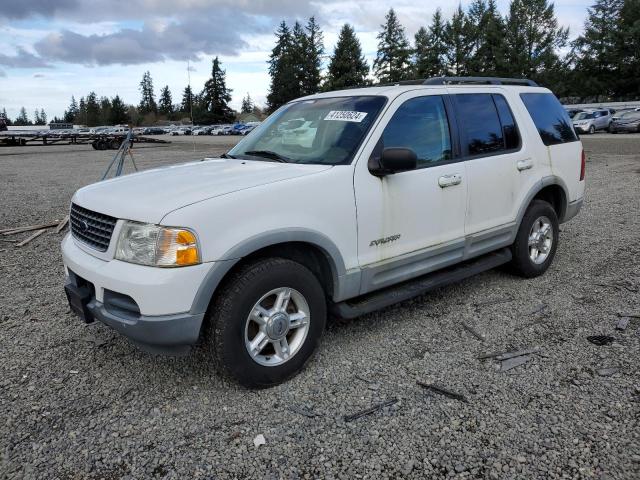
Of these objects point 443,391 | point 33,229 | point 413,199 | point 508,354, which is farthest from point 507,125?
point 33,229

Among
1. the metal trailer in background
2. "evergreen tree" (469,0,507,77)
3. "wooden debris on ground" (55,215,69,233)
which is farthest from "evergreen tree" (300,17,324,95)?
"wooden debris on ground" (55,215,69,233)

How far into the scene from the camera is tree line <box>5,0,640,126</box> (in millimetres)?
61344

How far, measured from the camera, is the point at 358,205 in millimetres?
3479

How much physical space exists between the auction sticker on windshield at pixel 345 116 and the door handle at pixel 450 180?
2.55 ft

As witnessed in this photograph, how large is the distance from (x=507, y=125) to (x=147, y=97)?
15219cm

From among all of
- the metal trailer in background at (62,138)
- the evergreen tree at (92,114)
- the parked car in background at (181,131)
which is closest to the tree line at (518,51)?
the parked car in background at (181,131)

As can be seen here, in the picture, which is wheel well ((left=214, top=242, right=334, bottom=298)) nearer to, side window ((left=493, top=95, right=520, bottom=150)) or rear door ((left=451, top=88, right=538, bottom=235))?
rear door ((left=451, top=88, right=538, bottom=235))

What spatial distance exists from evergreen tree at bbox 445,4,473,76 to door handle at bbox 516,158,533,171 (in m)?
72.6

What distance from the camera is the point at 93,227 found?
3.26 metres

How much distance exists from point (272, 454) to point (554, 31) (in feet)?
250

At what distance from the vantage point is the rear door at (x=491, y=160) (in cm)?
430

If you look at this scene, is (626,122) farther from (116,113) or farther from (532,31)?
(116,113)

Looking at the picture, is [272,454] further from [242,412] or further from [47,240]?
[47,240]

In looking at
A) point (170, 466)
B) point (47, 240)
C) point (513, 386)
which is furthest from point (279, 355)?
point (47, 240)
